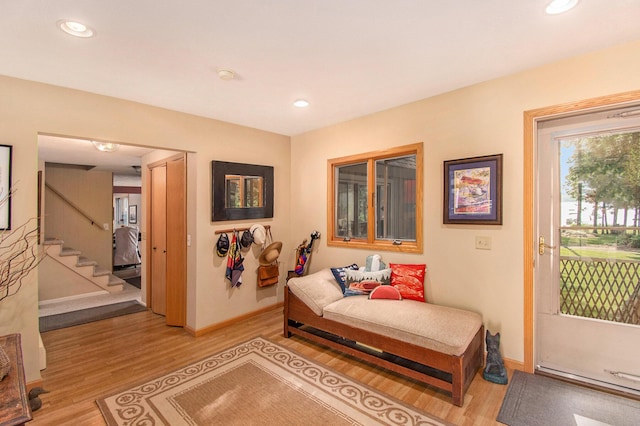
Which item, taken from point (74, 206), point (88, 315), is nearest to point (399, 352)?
point (88, 315)

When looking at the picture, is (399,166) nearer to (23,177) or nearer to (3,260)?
(23,177)

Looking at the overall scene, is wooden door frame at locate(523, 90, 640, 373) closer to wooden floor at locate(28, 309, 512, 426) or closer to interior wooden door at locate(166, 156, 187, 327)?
wooden floor at locate(28, 309, 512, 426)

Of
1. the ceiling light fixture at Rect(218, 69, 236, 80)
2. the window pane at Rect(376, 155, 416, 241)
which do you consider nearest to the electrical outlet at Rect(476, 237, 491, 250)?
the window pane at Rect(376, 155, 416, 241)

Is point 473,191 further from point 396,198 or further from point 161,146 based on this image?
point 161,146

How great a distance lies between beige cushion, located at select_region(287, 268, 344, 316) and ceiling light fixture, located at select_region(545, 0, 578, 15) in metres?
2.74

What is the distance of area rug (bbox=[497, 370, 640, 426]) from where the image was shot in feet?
6.38

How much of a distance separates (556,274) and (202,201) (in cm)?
360

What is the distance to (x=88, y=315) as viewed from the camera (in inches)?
165

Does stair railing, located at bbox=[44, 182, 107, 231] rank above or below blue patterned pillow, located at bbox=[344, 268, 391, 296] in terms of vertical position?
above

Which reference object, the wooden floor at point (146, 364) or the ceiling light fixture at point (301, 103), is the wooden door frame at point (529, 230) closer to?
the wooden floor at point (146, 364)

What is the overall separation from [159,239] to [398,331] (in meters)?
3.41

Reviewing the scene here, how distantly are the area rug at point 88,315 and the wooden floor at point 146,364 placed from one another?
0.21 m

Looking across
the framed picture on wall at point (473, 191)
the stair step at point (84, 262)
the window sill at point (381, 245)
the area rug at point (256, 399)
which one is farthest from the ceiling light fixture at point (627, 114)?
the stair step at point (84, 262)

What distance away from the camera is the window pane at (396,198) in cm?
329
